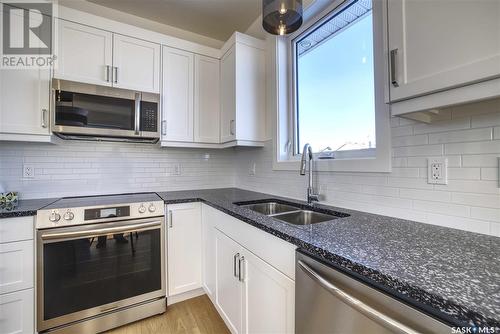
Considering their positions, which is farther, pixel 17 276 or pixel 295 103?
pixel 295 103

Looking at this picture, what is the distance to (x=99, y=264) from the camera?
160cm

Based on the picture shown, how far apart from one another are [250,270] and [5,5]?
2.49 metres

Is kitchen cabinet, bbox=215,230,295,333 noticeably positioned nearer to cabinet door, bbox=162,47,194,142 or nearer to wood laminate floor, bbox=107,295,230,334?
wood laminate floor, bbox=107,295,230,334

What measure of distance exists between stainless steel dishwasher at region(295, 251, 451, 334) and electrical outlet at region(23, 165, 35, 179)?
2.27 metres

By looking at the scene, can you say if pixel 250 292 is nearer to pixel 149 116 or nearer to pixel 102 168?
pixel 149 116

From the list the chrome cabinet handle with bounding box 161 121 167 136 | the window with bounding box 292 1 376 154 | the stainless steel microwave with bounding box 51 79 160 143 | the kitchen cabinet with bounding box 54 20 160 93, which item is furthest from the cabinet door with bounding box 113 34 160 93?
the window with bounding box 292 1 376 154

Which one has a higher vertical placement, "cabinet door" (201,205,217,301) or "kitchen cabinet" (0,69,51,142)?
"kitchen cabinet" (0,69,51,142)

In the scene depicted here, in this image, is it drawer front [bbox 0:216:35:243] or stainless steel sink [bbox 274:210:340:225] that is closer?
drawer front [bbox 0:216:35:243]

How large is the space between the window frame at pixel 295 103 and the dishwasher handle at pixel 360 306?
2.57 feet

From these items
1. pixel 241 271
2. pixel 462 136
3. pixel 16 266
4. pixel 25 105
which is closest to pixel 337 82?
pixel 462 136

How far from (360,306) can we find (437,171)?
2.55ft

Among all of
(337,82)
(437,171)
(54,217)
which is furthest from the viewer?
(337,82)

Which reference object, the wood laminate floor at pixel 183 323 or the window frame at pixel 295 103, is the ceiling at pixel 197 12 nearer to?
the window frame at pixel 295 103

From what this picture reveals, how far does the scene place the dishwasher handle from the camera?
0.56 metres
